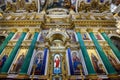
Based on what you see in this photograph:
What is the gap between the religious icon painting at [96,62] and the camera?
33.6 ft

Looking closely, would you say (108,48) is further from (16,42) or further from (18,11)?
(18,11)

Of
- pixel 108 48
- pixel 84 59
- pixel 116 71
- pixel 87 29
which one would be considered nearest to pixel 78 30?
pixel 87 29

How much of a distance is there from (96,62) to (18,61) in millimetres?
4836

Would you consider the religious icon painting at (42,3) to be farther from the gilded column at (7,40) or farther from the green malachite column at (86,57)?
the green malachite column at (86,57)

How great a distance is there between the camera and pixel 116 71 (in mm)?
10109

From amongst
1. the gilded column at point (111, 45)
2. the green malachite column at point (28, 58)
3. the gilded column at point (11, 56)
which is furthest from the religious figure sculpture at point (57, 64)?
the gilded column at point (111, 45)

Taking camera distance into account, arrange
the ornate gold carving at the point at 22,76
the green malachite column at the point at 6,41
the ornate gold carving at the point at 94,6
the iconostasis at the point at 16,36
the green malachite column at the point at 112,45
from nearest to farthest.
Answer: the ornate gold carving at the point at 22,76 → the green malachite column at the point at 112,45 → the green malachite column at the point at 6,41 → the iconostasis at the point at 16,36 → the ornate gold carving at the point at 94,6

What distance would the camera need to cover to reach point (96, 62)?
11047 mm

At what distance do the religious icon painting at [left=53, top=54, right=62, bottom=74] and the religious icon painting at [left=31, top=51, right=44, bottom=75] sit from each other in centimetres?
85

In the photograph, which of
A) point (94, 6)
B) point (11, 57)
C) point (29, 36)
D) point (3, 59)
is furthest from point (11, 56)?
point (94, 6)

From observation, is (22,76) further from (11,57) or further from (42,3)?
(42,3)

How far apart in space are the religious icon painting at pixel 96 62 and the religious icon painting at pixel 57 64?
6.64ft

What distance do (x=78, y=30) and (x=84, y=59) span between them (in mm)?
4682

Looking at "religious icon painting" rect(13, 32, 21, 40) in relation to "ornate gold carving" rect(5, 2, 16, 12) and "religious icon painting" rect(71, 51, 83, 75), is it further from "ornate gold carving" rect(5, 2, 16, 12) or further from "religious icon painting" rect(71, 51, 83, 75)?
"ornate gold carving" rect(5, 2, 16, 12)
